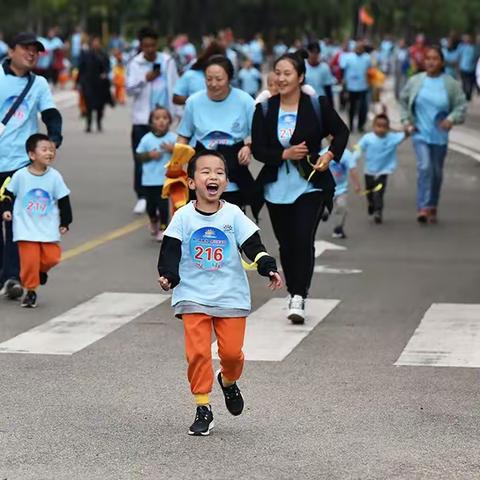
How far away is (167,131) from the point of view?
15.3 metres

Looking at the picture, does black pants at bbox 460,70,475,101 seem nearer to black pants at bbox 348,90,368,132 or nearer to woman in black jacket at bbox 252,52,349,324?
black pants at bbox 348,90,368,132

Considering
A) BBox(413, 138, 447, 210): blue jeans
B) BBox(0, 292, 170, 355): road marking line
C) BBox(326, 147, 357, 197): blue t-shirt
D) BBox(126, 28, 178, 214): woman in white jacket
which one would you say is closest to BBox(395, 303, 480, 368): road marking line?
BBox(0, 292, 170, 355): road marking line

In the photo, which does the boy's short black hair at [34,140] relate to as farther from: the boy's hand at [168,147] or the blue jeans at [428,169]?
the blue jeans at [428,169]

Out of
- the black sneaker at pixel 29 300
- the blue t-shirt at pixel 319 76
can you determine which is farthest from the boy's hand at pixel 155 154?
the blue t-shirt at pixel 319 76

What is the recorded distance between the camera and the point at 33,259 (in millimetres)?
11711

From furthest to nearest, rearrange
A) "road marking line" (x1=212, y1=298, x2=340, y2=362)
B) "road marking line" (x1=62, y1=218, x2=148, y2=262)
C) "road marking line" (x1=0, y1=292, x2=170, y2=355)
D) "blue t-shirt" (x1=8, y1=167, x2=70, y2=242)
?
"road marking line" (x1=62, y1=218, x2=148, y2=262) → "blue t-shirt" (x1=8, y1=167, x2=70, y2=242) → "road marking line" (x1=0, y1=292, x2=170, y2=355) → "road marking line" (x1=212, y1=298, x2=340, y2=362)

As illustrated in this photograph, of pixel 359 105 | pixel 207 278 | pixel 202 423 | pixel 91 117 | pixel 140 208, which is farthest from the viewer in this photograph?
pixel 91 117

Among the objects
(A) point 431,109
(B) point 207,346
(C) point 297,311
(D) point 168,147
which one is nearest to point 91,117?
(A) point 431,109

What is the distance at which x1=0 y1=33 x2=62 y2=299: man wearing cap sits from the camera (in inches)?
472

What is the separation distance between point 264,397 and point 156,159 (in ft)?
22.6

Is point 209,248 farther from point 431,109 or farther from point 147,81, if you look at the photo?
point 147,81

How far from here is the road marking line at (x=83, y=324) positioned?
1009 cm

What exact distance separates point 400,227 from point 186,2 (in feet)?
248

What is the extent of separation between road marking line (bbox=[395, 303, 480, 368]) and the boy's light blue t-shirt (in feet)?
6.83
